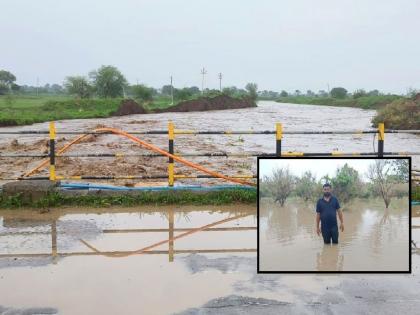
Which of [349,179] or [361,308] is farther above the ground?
[349,179]

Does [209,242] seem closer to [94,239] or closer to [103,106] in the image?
[94,239]

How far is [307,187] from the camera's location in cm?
385

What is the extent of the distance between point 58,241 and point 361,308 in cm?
340

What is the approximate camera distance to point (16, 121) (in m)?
35.2

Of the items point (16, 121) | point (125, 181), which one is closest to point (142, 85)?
point (16, 121)

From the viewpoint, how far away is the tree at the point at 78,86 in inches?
2699

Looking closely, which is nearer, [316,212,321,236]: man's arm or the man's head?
the man's head

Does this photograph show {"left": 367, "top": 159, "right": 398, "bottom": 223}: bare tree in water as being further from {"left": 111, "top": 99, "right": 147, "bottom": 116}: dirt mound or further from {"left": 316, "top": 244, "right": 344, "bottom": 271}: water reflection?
{"left": 111, "top": 99, "right": 147, "bottom": 116}: dirt mound

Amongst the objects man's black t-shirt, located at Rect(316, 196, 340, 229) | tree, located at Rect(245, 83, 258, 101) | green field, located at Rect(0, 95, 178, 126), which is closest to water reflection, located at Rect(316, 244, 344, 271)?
man's black t-shirt, located at Rect(316, 196, 340, 229)

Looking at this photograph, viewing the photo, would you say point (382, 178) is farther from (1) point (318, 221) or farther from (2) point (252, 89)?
(2) point (252, 89)

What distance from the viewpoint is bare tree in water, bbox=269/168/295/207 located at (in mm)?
3821

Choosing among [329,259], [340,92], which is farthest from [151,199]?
[340,92]

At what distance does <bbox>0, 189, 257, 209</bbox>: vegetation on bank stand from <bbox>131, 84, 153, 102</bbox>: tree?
6598 centimetres

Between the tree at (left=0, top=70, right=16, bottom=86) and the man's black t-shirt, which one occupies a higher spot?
the tree at (left=0, top=70, right=16, bottom=86)
